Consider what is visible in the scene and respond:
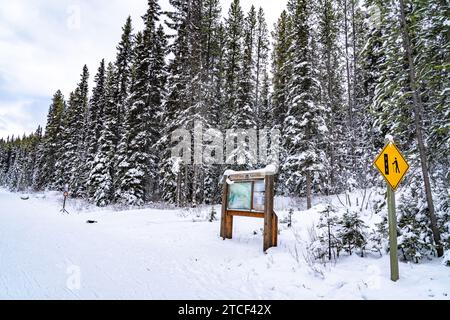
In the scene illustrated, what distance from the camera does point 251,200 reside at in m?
7.75

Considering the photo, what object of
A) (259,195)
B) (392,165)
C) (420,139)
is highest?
(420,139)

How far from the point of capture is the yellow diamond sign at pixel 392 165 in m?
4.82

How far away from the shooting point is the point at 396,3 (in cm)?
780

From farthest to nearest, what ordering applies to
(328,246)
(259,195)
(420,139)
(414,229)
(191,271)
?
1. (259,195)
2. (420,139)
3. (328,246)
4. (414,229)
5. (191,271)

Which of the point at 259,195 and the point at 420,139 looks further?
the point at 259,195

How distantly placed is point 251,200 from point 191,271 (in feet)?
9.36

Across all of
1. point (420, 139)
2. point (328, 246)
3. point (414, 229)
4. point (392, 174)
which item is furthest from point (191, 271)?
point (420, 139)

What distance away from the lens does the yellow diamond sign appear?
482cm

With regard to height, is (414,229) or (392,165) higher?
(392,165)

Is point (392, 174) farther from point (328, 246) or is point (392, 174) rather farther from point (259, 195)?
point (259, 195)

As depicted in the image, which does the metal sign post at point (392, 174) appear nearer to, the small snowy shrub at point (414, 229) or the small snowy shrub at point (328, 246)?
the small snowy shrub at point (414, 229)

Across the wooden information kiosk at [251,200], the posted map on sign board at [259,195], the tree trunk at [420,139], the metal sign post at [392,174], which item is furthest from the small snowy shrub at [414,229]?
the posted map on sign board at [259,195]

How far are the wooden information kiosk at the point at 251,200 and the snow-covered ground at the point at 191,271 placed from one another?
1.53 ft

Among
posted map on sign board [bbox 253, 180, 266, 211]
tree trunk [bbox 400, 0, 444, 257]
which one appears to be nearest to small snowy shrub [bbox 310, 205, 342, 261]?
posted map on sign board [bbox 253, 180, 266, 211]
